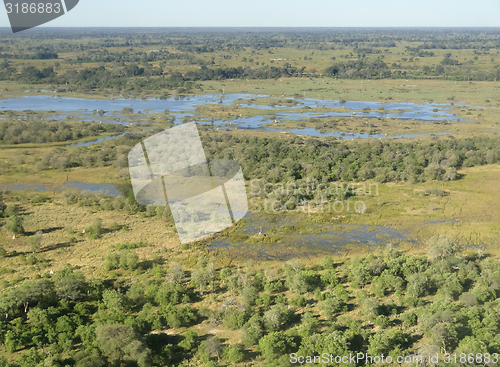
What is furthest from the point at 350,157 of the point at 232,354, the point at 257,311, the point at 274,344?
the point at 232,354

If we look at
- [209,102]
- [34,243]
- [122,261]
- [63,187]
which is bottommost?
[122,261]

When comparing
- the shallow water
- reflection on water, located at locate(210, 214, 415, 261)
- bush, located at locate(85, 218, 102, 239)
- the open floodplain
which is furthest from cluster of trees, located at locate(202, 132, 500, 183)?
bush, located at locate(85, 218, 102, 239)

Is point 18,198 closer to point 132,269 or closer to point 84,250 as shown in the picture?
point 84,250

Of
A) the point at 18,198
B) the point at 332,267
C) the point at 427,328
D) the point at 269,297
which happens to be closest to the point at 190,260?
the point at 269,297

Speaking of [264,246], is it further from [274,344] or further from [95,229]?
[95,229]

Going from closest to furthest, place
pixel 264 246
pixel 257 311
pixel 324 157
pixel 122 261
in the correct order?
pixel 257 311 → pixel 122 261 → pixel 264 246 → pixel 324 157

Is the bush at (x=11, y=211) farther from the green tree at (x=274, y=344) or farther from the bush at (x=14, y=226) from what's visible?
the green tree at (x=274, y=344)
